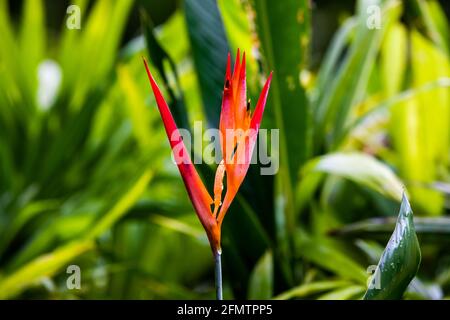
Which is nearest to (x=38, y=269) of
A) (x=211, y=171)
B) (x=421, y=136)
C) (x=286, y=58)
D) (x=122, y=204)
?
(x=122, y=204)

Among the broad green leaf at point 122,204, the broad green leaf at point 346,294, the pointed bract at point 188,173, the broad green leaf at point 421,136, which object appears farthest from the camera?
the broad green leaf at point 421,136

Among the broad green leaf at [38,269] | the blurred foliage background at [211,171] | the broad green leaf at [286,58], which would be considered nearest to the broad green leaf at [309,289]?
the blurred foliage background at [211,171]

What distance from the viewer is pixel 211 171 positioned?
620mm

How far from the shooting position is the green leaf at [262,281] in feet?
2.12

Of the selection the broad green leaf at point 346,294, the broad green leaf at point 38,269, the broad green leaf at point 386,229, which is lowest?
the broad green leaf at point 346,294

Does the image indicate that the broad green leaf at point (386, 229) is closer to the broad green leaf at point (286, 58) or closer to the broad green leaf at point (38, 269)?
the broad green leaf at point (286, 58)

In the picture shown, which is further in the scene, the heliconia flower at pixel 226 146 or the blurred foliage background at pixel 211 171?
the blurred foliage background at pixel 211 171

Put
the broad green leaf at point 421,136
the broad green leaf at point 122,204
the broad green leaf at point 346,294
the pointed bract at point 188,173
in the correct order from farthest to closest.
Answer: the broad green leaf at point 421,136 → the broad green leaf at point 122,204 → the broad green leaf at point 346,294 → the pointed bract at point 188,173

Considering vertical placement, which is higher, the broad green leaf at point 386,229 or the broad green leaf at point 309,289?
the broad green leaf at point 386,229

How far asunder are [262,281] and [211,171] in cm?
12

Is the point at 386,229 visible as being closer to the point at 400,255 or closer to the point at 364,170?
the point at 364,170
